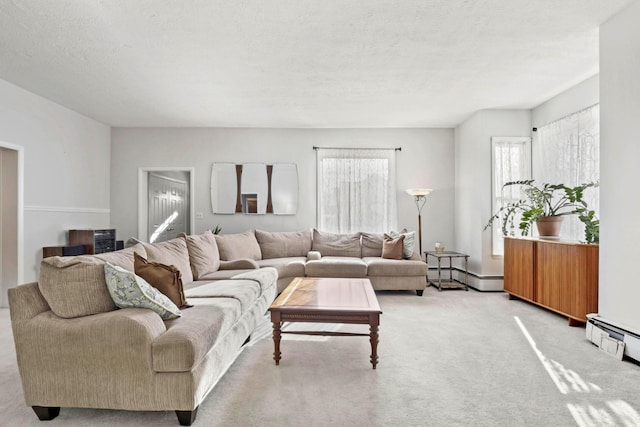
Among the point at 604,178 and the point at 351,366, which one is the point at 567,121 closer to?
the point at 604,178

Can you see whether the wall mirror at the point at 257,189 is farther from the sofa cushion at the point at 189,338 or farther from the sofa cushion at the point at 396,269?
the sofa cushion at the point at 189,338

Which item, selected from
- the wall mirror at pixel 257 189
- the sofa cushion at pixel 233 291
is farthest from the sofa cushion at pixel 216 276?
the wall mirror at pixel 257 189

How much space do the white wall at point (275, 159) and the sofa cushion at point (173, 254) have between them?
2.72m

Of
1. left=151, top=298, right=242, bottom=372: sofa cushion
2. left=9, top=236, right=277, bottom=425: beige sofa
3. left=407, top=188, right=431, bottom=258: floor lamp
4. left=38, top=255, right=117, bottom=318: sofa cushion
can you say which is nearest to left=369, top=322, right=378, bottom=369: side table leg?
left=151, top=298, right=242, bottom=372: sofa cushion

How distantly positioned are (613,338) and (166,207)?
7.04 meters

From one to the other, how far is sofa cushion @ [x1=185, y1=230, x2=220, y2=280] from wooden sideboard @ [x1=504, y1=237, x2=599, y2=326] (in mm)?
3752

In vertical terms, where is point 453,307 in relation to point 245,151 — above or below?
below

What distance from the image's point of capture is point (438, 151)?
21.5ft

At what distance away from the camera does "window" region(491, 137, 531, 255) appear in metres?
5.58

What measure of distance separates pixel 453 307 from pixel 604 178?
2176 millimetres

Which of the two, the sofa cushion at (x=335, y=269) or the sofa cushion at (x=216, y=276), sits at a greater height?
the sofa cushion at (x=216, y=276)

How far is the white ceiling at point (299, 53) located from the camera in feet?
9.32

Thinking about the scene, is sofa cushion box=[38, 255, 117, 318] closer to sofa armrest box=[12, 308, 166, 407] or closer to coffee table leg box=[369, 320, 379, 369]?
sofa armrest box=[12, 308, 166, 407]

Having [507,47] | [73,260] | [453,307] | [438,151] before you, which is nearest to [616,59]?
[507,47]
